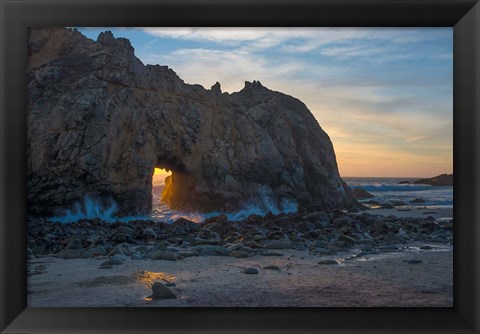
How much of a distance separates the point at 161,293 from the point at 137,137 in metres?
10.9

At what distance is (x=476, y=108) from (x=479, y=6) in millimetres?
937

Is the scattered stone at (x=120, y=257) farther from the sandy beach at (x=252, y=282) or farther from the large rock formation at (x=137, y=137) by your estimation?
the large rock formation at (x=137, y=137)

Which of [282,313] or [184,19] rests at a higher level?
[184,19]

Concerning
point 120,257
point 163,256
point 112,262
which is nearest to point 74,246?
point 120,257

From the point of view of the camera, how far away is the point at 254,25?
4.24 m

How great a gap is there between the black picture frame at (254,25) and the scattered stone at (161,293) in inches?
24.3

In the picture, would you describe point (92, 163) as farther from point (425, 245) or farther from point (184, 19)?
point (184, 19)

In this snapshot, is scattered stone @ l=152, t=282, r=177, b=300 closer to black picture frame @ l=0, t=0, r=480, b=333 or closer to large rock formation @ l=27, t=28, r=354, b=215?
black picture frame @ l=0, t=0, r=480, b=333

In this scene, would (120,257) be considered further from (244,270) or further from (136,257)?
(244,270)

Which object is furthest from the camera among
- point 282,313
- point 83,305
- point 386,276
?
point 386,276

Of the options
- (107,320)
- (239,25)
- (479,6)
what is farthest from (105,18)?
(479,6)

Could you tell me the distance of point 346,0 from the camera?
414 centimetres

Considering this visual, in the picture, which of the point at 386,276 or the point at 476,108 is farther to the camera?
the point at 386,276

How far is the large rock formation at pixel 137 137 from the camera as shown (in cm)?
1389
